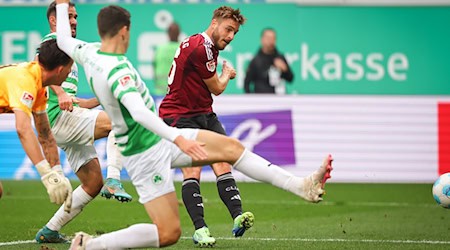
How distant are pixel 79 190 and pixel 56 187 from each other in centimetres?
211

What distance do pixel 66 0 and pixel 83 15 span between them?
13.4m

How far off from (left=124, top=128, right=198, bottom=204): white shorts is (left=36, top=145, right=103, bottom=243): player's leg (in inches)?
76.2

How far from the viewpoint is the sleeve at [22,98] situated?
8.54 metres

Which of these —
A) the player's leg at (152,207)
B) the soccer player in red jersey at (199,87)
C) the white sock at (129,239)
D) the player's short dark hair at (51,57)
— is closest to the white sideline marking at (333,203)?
the soccer player in red jersey at (199,87)

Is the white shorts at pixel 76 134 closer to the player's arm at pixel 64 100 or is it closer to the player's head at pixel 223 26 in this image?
the player's arm at pixel 64 100

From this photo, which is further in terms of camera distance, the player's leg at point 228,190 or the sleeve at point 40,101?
Result: the player's leg at point 228,190

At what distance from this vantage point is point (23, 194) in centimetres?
1545

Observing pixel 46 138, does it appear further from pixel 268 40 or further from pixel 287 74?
pixel 287 74

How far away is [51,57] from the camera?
29.2ft

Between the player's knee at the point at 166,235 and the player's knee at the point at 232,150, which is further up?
the player's knee at the point at 232,150

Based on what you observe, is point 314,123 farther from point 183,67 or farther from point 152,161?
point 152,161

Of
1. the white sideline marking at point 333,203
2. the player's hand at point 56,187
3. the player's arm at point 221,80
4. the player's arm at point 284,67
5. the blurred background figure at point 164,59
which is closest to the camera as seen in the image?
the player's hand at point 56,187

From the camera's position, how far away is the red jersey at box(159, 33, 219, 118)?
10.4 meters

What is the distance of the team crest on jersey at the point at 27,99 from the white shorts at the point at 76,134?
1.80 m
